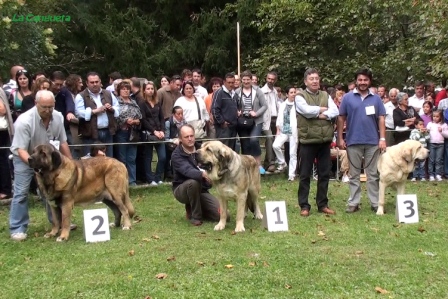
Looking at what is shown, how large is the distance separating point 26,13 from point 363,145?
34.2ft

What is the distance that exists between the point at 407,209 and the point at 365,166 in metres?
1.04

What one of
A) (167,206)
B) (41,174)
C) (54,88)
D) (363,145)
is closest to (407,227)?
(363,145)

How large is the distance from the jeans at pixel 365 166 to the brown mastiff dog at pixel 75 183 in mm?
3245

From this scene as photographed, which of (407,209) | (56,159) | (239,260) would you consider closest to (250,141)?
(407,209)

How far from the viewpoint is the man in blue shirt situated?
330 inches

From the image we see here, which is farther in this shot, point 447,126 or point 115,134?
point 447,126

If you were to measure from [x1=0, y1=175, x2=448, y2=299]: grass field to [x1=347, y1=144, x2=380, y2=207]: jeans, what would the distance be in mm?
353

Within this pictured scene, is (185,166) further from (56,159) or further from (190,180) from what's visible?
(56,159)

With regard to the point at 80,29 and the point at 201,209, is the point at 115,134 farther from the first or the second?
the point at 80,29

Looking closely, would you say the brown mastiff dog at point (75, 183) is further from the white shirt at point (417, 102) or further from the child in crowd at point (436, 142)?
the white shirt at point (417, 102)

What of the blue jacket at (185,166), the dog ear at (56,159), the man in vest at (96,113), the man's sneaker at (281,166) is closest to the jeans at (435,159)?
the man's sneaker at (281,166)

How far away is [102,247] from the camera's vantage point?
21.5 ft

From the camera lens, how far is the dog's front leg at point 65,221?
22.6ft

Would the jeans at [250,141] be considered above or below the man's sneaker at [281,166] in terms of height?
above
